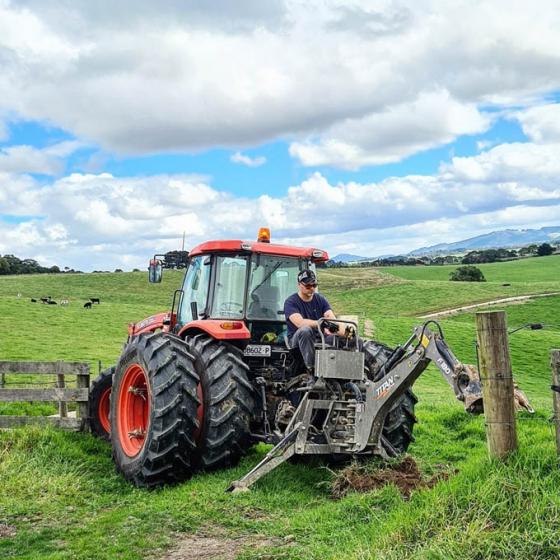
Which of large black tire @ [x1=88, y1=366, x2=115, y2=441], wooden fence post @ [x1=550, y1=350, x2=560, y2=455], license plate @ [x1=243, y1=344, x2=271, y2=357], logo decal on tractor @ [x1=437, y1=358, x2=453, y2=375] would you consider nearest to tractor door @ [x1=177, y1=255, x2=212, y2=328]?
license plate @ [x1=243, y1=344, x2=271, y2=357]

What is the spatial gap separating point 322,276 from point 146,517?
235 feet

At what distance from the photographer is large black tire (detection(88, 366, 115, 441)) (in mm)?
10047

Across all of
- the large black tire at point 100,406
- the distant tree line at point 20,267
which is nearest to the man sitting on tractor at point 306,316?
the large black tire at point 100,406

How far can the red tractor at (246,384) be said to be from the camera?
7336mm

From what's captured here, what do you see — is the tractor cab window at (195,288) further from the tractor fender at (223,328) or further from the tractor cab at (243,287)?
the tractor fender at (223,328)

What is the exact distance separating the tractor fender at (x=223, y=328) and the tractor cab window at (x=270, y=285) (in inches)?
15.9

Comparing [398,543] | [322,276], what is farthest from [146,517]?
[322,276]

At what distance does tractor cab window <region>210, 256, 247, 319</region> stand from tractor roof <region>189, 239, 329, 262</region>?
16 cm

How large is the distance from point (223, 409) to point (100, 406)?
10.3 feet

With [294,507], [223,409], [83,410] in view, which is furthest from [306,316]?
[83,410]

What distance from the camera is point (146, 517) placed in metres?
6.55

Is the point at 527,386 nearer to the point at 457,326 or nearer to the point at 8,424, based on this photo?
the point at 457,326

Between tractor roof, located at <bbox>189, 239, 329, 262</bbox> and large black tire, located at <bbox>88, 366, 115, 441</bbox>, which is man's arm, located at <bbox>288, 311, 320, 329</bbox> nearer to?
tractor roof, located at <bbox>189, 239, 329, 262</bbox>

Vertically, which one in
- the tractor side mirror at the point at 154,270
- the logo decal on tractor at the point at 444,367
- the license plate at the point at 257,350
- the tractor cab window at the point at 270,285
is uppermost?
the tractor side mirror at the point at 154,270
